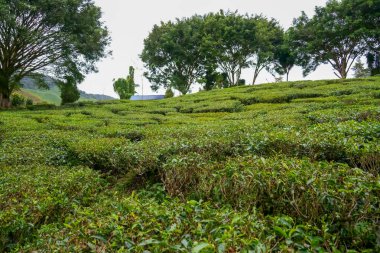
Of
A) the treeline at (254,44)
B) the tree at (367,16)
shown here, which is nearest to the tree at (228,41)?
the treeline at (254,44)

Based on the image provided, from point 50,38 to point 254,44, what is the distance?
20.0 m

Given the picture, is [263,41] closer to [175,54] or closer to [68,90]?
[175,54]

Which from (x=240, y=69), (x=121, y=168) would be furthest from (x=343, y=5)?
(x=121, y=168)

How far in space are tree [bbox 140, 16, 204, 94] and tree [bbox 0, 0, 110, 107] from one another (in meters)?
13.8

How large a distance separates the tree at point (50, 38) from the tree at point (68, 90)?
497 mm

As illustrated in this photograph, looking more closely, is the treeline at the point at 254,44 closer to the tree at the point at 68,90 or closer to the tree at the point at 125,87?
the tree at the point at 125,87

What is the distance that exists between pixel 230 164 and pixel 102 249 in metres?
2.01

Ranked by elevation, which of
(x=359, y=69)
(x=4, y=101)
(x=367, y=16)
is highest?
(x=367, y=16)

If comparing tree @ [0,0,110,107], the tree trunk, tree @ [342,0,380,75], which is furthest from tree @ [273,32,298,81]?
the tree trunk

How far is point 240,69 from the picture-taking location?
3303cm

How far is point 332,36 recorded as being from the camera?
90.1 feet

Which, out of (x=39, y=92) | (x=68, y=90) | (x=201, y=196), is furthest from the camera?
(x=39, y=92)

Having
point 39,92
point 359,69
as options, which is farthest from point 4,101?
point 39,92

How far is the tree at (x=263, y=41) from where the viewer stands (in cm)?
3072
